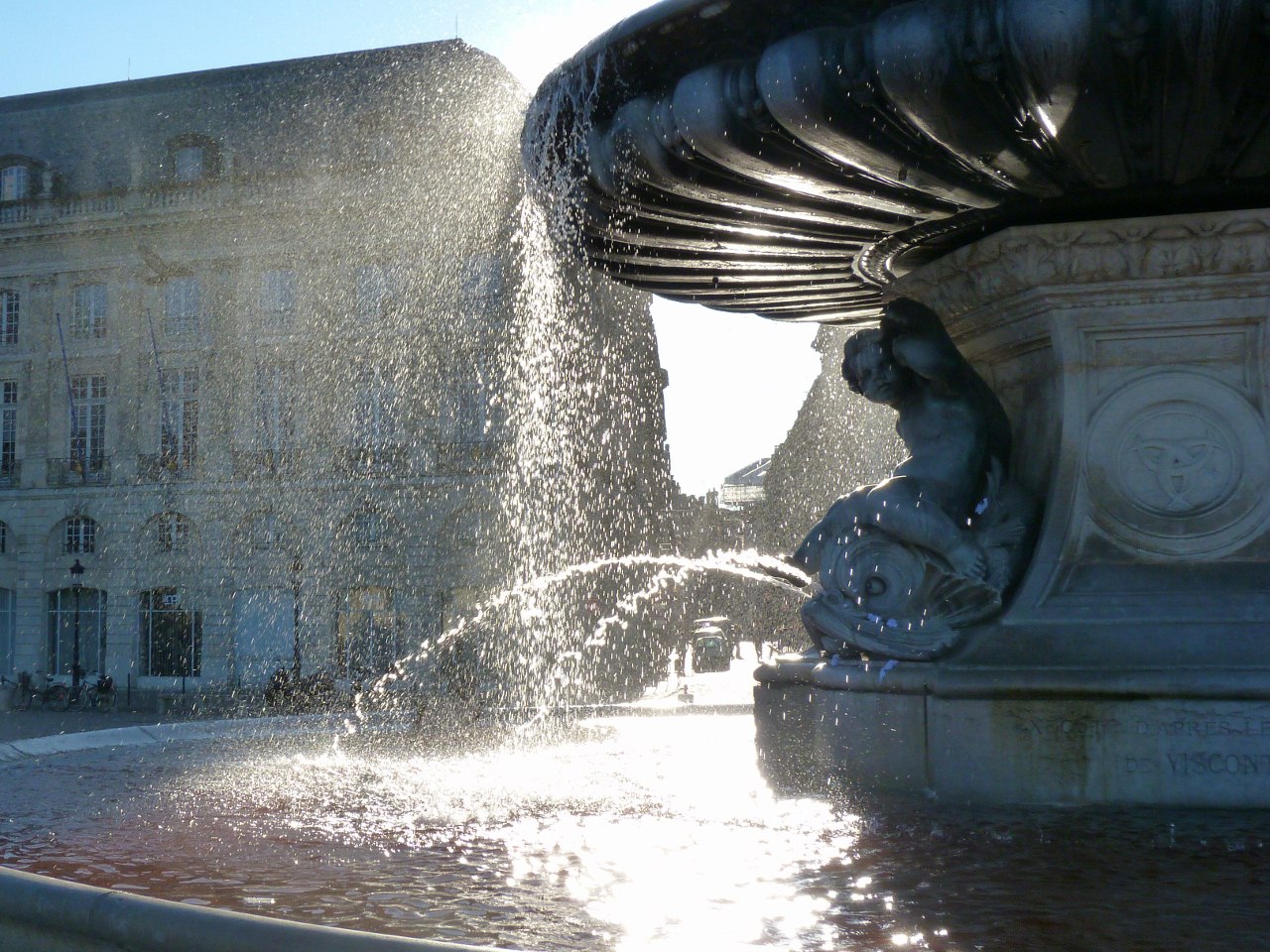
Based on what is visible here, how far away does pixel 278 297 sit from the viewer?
119 ft

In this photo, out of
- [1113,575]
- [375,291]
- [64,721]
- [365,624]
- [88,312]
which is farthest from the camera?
[88,312]

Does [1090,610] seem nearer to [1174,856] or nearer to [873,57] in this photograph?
[1174,856]

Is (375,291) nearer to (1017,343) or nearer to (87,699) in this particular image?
(87,699)

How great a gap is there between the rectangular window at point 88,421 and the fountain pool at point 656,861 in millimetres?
34219

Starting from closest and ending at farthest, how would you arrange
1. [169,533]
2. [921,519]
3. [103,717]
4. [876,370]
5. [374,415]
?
[921,519] → [876,370] → [103,717] → [374,415] → [169,533]

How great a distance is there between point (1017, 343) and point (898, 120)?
4.53 ft

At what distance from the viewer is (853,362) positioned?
5629 millimetres

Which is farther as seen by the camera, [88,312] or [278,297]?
[88,312]

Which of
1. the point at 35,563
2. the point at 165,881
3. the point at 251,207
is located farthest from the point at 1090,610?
the point at 35,563

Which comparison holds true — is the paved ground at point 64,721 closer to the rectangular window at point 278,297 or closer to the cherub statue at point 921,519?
the rectangular window at point 278,297

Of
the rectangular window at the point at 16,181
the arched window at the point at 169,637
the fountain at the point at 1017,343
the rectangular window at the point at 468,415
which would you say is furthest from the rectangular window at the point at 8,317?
the fountain at the point at 1017,343

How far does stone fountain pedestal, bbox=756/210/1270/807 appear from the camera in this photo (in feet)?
14.4

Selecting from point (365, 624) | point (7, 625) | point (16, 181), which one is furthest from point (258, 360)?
point (7, 625)

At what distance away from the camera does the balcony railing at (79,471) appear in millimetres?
38000
